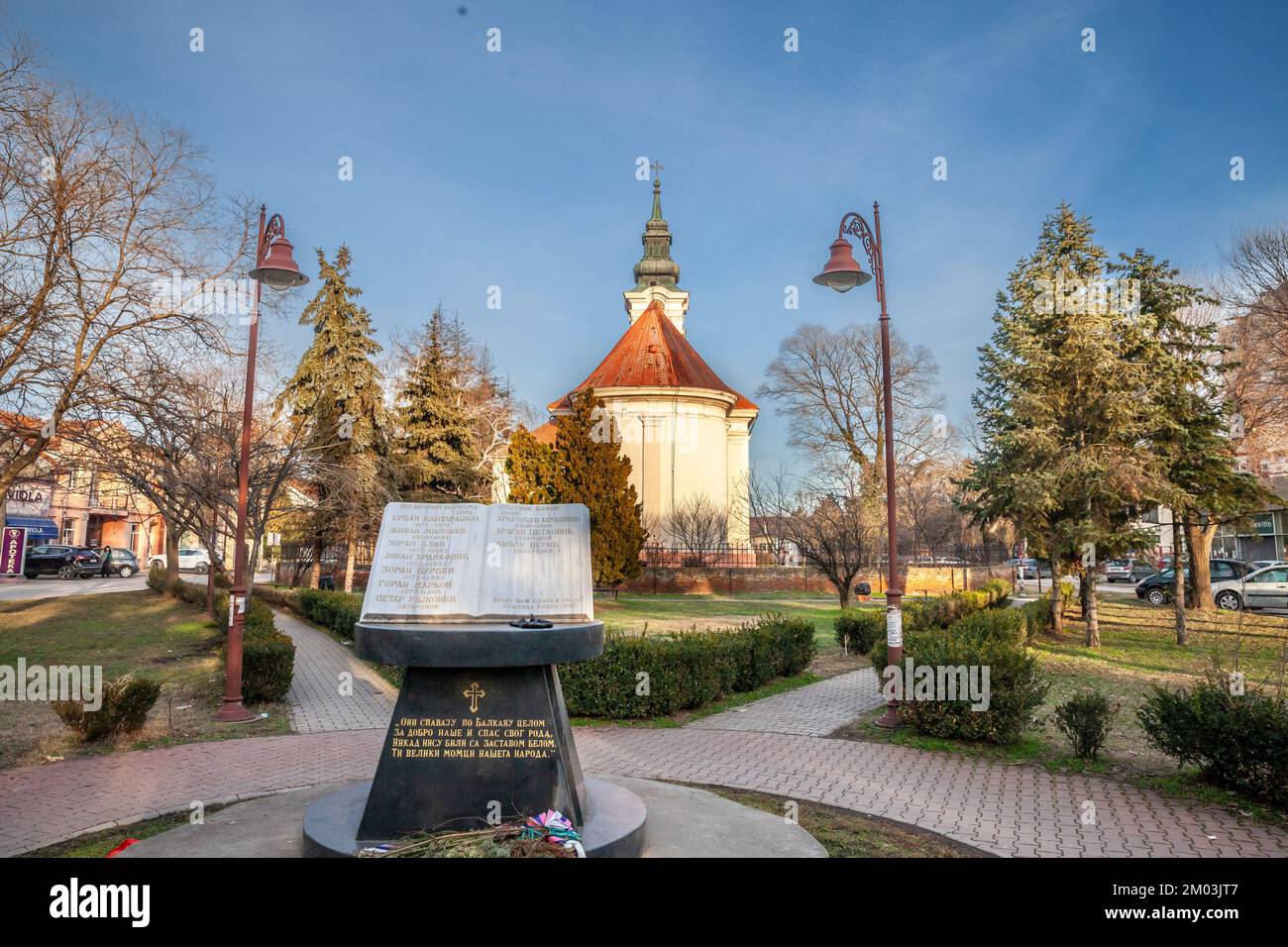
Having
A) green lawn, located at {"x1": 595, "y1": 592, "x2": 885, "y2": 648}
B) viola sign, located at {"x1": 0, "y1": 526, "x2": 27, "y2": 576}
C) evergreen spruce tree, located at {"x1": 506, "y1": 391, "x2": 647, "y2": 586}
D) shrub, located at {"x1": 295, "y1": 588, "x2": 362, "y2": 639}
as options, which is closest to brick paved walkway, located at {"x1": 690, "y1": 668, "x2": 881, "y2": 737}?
green lawn, located at {"x1": 595, "y1": 592, "x2": 885, "y2": 648}

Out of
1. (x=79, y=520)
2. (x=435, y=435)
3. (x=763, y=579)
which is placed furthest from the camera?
(x=79, y=520)

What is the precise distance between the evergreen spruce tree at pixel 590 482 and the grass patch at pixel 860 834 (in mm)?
20479

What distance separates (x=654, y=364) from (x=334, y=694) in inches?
1318

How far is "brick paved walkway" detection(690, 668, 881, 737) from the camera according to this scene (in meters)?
10.5

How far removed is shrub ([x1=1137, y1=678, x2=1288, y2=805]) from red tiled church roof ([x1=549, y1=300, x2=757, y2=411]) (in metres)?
35.5

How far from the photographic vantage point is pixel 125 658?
15.5m

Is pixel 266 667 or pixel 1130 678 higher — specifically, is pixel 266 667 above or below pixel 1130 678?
above

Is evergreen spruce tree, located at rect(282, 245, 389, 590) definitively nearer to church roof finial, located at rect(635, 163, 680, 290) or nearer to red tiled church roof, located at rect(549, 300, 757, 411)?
red tiled church roof, located at rect(549, 300, 757, 411)

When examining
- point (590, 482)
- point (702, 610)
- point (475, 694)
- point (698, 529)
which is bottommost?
point (702, 610)

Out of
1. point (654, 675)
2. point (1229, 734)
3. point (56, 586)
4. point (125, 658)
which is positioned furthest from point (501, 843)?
point (56, 586)

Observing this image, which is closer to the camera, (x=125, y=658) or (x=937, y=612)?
(x=125, y=658)

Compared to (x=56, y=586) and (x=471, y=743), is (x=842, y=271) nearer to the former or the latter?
(x=471, y=743)
